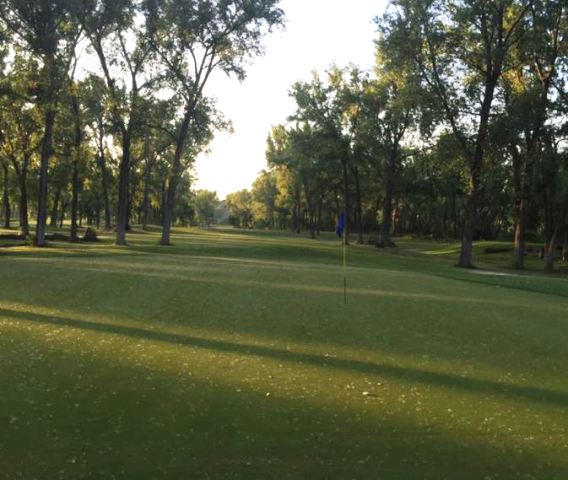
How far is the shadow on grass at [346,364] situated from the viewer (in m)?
7.25

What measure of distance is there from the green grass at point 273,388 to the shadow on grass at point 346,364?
1.3 inches

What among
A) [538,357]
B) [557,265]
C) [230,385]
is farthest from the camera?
[557,265]

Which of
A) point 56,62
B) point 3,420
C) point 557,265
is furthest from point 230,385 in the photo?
point 557,265

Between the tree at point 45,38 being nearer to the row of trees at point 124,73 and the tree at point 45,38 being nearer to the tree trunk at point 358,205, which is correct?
the row of trees at point 124,73

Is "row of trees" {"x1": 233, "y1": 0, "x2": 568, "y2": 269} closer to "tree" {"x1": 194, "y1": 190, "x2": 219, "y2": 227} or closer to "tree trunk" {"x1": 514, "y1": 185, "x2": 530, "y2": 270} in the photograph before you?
"tree trunk" {"x1": 514, "y1": 185, "x2": 530, "y2": 270}

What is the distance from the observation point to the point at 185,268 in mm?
20578

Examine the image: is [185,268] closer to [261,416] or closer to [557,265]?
[261,416]

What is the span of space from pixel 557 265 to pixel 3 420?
147 ft

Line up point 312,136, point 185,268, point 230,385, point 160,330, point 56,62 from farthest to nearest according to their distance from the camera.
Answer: point 312,136
point 56,62
point 185,268
point 160,330
point 230,385

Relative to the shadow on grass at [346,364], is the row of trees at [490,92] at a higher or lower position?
higher

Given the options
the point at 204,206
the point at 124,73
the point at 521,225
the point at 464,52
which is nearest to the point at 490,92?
the point at 464,52

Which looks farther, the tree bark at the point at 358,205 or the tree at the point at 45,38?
the tree bark at the point at 358,205

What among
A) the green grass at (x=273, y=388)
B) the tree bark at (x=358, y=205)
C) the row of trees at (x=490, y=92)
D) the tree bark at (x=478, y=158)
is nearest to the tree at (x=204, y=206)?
the tree bark at (x=358, y=205)

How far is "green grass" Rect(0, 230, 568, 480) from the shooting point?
5047 millimetres
